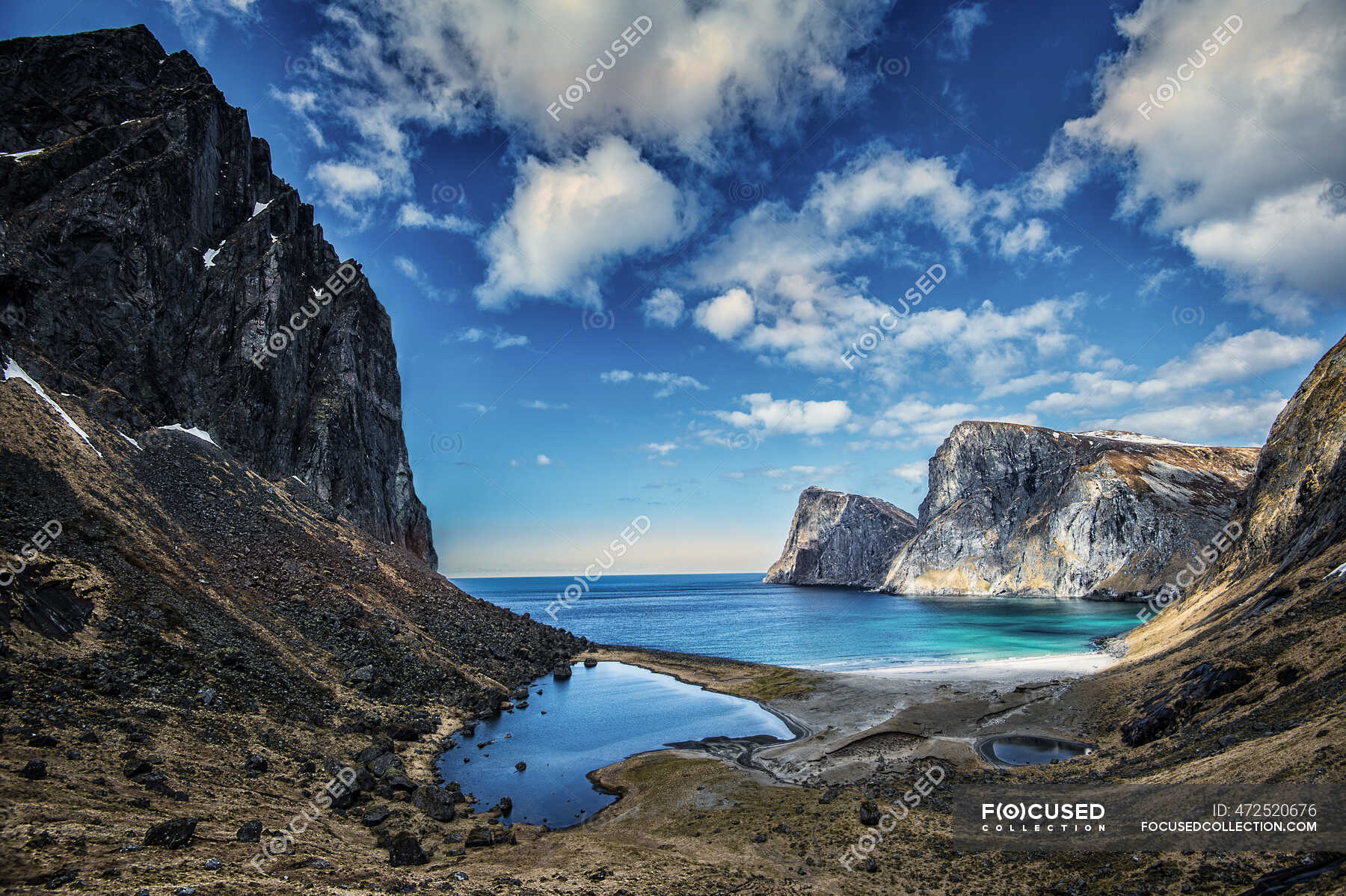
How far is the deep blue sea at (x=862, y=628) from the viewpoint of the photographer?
79.0m

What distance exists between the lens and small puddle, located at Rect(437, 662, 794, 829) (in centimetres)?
3000

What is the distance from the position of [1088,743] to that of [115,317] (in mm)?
79845

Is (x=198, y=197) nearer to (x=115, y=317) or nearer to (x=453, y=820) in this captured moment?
(x=115, y=317)

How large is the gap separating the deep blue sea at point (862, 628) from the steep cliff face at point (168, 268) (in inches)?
2347

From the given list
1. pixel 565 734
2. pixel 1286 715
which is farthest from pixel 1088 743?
pixel 565 734

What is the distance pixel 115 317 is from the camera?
50125mm

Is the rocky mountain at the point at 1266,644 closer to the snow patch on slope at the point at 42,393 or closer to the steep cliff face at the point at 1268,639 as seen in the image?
the steep cliff face at the point at 1268,639

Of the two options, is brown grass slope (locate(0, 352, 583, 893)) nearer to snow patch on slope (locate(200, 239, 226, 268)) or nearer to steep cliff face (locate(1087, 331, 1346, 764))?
snow patch on slope (locate(200, 239, 226, 268))
